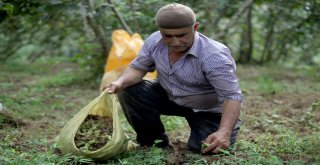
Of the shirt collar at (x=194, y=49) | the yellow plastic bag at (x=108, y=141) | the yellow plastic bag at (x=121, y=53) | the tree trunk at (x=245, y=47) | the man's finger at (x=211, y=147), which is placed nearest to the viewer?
the yellow plastic bag at (x=108, y=141)

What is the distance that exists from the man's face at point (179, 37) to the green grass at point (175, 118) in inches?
27.6

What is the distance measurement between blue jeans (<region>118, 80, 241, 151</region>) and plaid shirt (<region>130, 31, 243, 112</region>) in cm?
8

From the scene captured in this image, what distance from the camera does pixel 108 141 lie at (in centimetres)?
325

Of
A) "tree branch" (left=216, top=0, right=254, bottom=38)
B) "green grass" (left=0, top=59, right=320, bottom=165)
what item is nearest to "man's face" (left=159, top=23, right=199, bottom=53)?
"green grass" (left=0, top=59, right=320, bottom=165)

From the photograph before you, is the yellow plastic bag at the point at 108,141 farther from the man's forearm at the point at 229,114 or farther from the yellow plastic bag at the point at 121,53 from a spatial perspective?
the yellow plastic bag at the point at 121,53

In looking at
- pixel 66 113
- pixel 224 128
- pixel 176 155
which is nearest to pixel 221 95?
pixel 224 128

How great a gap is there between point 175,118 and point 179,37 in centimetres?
156

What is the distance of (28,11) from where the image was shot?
539 cm

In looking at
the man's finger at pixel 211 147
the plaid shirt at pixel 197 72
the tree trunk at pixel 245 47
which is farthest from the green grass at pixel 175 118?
the tree trunk at pixel 245 47

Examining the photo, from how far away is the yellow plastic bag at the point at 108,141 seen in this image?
3.20 metres

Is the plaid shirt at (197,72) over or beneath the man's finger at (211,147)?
over

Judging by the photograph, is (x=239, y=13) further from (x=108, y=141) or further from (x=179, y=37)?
(x=108, y=141)

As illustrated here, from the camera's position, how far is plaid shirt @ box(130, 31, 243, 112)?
3328mm

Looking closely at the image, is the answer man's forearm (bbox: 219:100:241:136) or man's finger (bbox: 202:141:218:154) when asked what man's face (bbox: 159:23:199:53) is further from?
man's finger (bbox: 202:141:218:154)
